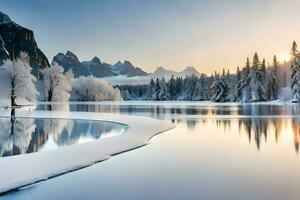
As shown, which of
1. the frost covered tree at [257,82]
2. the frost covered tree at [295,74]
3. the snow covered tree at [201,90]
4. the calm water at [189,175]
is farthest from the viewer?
the snow covered tree at [201,90]

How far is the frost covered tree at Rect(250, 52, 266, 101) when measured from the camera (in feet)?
312

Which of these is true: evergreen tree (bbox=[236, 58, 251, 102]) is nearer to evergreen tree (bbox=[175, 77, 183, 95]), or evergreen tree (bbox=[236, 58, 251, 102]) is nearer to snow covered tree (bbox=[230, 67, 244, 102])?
snow covered tree (bbox=[230, 67, 244, 102])

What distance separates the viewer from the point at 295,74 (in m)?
83.7

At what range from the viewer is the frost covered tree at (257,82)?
95.1 metres

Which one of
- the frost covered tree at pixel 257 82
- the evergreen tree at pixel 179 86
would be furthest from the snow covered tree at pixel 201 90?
the frost covered tree at pixel 257 82

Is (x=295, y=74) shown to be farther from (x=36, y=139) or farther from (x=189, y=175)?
(x=189, y=175)

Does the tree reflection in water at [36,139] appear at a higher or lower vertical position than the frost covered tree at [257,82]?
lower

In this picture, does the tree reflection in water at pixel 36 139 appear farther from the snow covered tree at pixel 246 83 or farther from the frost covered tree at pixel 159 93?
the frost covered tree at pixel 159 93

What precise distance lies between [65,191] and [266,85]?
103m

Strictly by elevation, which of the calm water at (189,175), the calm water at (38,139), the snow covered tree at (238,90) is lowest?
the calm water at (189,175)

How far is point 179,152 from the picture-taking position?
16500 mm

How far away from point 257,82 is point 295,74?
41.9 feet

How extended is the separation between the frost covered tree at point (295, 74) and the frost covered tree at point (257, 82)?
10.3 m

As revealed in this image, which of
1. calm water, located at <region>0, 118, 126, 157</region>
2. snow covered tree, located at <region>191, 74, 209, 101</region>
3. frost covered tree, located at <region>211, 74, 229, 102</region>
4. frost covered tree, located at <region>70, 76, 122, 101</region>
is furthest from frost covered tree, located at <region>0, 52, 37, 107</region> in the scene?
snow covered tree, located at <region>191, 74, 209, 101</region>
